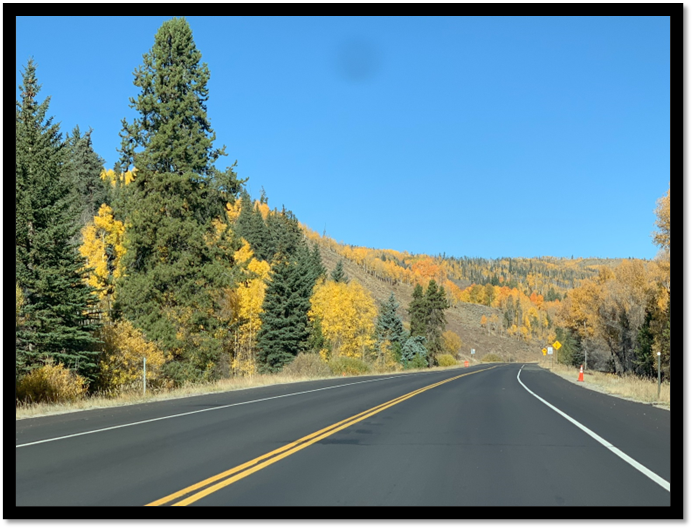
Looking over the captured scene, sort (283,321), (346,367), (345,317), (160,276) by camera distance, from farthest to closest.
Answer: (345,317) < (283,321) < (346,367) < (160,276)

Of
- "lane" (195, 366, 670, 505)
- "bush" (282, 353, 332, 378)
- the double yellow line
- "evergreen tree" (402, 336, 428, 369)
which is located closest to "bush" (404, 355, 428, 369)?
"evergreen tree" (402, 336, 428, 369)

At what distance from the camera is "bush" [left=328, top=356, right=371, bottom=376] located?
4930 cm

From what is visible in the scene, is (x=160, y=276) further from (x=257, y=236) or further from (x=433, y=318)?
(x=433, y=318)

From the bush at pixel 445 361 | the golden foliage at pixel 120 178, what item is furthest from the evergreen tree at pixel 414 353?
the golden foliage at pixel 120 178

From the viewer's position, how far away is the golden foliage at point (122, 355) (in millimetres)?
25828

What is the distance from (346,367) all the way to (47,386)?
33.3m

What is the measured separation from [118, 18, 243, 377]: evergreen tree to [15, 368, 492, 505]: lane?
1555 cm

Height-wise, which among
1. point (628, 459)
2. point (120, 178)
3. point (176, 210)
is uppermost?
point (120, 178)

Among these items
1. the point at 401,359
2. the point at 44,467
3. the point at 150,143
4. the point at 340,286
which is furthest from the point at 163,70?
the point at 401,359

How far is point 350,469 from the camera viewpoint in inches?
318

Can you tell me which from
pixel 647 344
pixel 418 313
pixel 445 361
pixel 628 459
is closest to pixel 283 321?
pixel 647 344

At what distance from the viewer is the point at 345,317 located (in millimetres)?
69562

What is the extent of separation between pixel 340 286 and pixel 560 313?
122 feet
